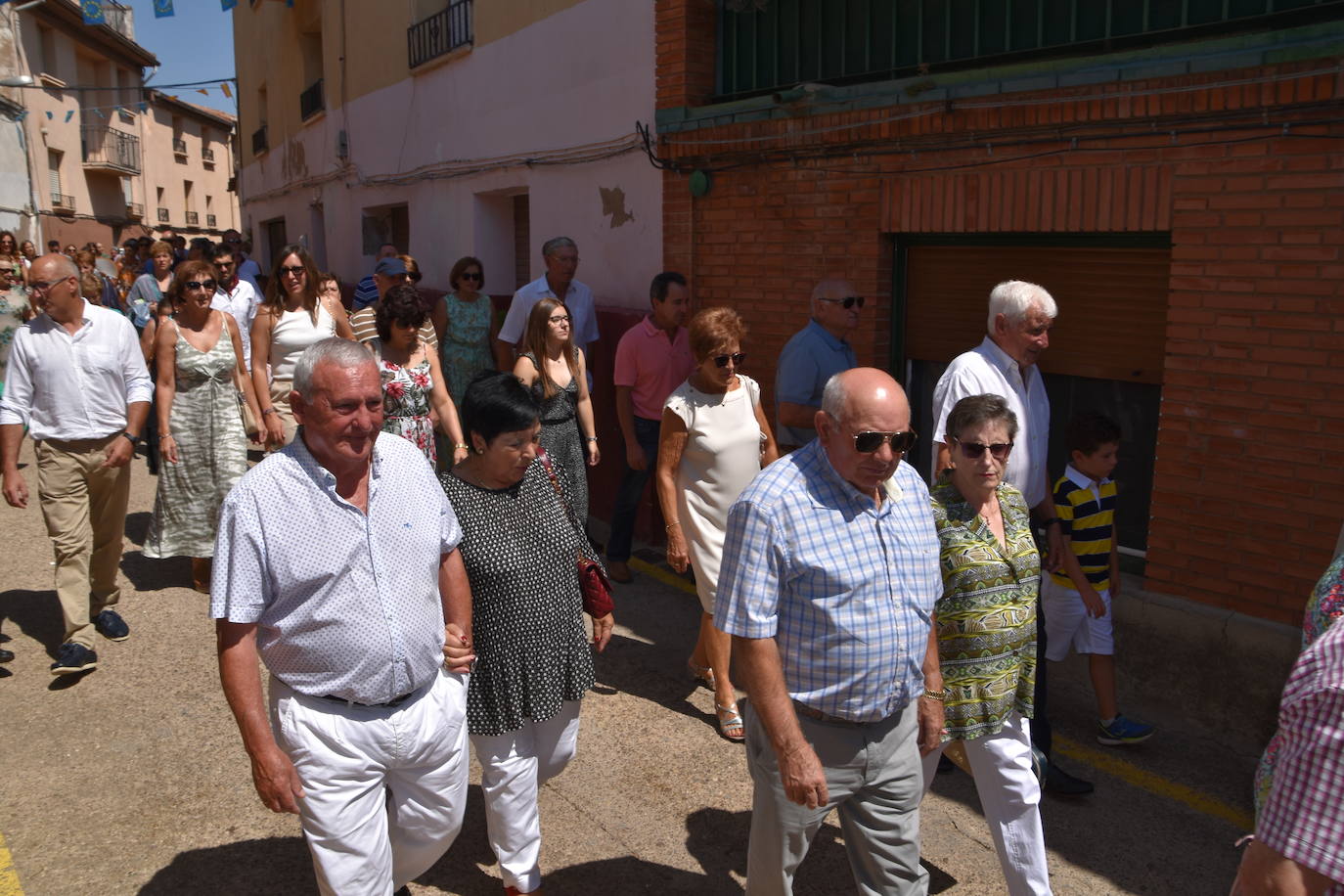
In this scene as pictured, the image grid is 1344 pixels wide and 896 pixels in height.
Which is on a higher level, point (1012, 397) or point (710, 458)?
point (1012, 397)

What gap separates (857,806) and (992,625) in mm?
672

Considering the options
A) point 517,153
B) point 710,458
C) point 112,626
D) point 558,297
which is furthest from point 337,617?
point 517,153

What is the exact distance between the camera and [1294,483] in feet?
15.1

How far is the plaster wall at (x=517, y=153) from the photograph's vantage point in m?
8.21

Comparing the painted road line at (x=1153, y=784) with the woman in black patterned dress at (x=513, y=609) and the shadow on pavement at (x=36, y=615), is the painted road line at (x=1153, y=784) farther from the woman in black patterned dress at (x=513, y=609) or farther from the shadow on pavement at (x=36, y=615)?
the shadow on pavement at (x=36, y=615)

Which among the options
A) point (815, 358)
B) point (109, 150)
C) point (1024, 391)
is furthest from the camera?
point (109, 150)

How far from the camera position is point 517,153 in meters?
10.0

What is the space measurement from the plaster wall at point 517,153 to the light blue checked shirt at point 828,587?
210 inches

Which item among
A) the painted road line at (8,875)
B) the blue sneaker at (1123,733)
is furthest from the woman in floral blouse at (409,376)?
the blue sneaker at (1123,733)

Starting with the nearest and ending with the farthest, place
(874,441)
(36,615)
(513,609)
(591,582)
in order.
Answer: (874,441) → (513,609) → (591,582) → (36,615)

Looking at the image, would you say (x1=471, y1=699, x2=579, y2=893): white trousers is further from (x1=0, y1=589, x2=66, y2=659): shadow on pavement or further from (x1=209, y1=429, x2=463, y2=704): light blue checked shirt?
(x1=0, y1=589, x2=66, y2=659): shadow on pavement

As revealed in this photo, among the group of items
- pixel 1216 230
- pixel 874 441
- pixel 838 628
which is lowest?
pixel 838 628

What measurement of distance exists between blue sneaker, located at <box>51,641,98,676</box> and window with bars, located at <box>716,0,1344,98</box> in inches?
198

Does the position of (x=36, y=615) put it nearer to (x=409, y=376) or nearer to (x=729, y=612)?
(x=409, y=376)
